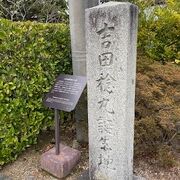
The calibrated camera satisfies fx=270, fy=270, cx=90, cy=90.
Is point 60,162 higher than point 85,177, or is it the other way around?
point 60,162

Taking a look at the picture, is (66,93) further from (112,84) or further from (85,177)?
(85,177)

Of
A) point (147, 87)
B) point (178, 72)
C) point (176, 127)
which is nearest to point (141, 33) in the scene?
point (178, 72)

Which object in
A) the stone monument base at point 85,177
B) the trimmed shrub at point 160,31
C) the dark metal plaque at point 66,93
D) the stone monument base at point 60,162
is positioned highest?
the trimmed shrub at point 160,31

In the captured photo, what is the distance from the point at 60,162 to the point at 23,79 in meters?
1.11

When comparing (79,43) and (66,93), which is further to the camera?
(79,43)

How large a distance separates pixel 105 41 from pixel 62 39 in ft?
A: 4.73

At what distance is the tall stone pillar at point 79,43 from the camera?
3498 millimetres

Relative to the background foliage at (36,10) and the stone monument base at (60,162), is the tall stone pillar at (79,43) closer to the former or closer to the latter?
the stone monument base at (60,162)

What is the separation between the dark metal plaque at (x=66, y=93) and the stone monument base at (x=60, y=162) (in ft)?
1.97

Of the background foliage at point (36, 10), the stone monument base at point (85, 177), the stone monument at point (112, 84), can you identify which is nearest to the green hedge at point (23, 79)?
the stone monument base at point (85, 177)

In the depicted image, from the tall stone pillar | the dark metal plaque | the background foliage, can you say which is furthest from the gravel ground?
the background foliage

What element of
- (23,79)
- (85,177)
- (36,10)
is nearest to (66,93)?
(23,79)

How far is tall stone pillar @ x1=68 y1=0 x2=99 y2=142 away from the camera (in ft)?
11.5

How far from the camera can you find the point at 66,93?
3064mm
